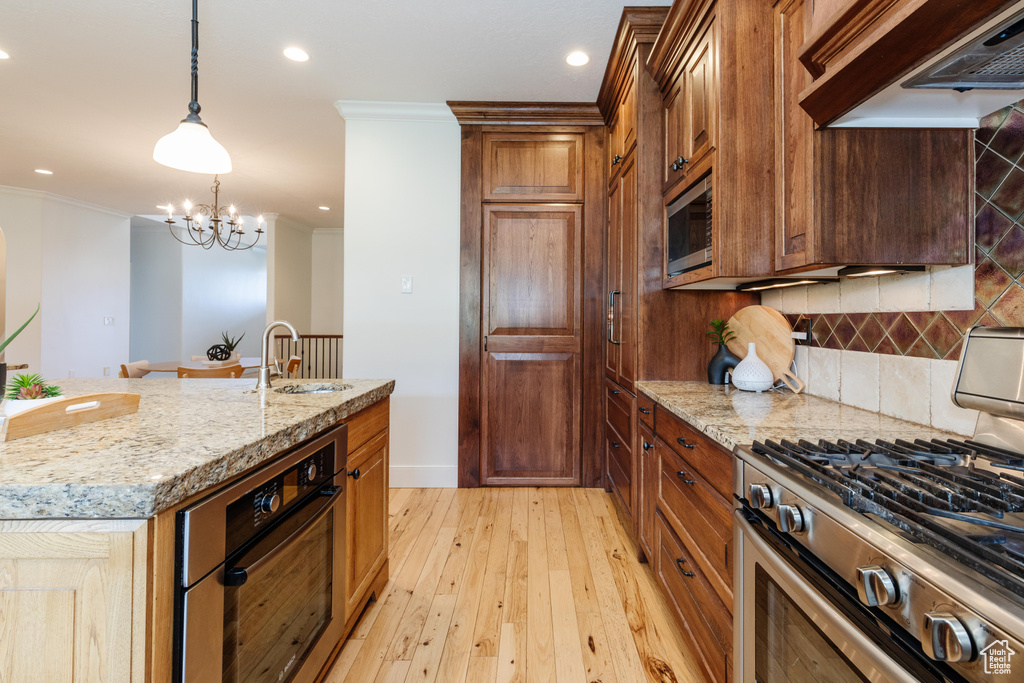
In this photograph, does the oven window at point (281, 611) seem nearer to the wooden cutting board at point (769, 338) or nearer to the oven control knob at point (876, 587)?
the oven control knob at point (876, 587)

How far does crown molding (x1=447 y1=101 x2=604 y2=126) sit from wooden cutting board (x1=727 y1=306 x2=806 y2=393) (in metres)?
1.71

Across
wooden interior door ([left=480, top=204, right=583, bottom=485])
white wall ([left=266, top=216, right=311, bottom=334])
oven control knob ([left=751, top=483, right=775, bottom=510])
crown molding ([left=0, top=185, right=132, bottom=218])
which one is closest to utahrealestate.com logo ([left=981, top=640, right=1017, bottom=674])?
oven control knob ([left=751, top=483, right=775, bottom=510])

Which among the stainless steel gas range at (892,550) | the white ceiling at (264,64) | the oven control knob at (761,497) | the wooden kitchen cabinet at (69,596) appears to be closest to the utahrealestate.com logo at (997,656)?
the stainless steel gas range at (892,550)

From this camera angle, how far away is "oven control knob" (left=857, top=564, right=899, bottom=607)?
0.63 m

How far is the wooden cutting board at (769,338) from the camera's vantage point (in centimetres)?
203

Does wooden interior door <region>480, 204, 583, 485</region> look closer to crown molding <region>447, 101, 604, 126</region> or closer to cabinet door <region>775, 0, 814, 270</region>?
crown molding <region>447, 101, 604, 126</region>

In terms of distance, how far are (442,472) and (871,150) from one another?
278 cm

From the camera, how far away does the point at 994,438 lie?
111cm

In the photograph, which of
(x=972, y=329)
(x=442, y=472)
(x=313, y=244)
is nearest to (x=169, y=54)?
(x=442, y=472)

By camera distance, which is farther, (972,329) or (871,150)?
(871,150)

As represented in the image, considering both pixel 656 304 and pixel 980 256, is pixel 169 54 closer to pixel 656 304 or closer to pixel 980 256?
pixel 656 304

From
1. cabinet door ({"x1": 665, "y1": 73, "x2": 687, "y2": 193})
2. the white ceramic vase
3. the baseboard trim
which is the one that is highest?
cabinet door ({"x1": 665, "y1": 73, "x2": 687, "y2": 193})

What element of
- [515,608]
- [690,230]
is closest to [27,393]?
[515,608]

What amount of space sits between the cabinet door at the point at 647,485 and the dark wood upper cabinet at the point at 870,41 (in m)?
1.24
